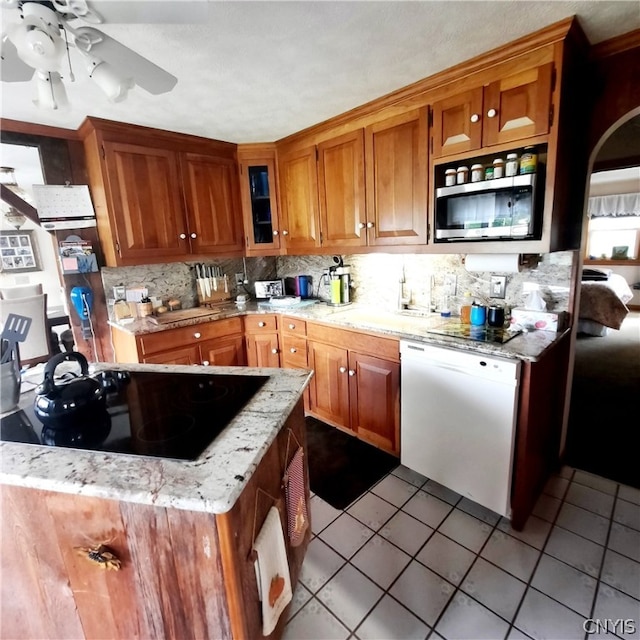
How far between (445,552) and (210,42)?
2473mm

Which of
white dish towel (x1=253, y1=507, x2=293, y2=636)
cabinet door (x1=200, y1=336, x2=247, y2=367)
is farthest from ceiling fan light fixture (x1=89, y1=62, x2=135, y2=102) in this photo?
cabinet door (x1=200, y1=336, x2=247, y2=367)

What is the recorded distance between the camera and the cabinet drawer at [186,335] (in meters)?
2.42

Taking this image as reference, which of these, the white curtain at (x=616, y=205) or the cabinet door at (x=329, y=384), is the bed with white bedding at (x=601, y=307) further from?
the cabinet door at (x=329, y=384)

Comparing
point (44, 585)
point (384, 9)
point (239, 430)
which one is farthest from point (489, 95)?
point (44, 585)

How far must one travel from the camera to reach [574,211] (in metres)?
1.88

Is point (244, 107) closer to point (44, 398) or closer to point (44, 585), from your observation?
point (44, 398)

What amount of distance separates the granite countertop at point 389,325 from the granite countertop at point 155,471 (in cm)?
114

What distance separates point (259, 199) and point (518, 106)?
2015 millimetres

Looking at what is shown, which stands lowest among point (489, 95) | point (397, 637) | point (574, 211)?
point (397, 637)

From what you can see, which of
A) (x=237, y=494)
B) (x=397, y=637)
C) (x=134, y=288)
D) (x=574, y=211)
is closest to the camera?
(x=237, y=494)

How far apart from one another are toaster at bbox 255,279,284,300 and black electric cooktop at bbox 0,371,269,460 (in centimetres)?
197

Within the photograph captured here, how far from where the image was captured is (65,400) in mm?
1006

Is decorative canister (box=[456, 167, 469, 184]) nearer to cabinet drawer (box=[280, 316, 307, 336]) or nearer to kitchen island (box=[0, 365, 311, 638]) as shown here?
cabinet drawer (box=[280, 316, 307, 336])

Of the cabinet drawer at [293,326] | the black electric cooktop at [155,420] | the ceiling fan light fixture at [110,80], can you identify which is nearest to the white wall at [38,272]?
the cabinet drawer at [293,326]
